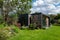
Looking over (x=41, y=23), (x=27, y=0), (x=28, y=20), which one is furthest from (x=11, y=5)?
(x=41, y=23)

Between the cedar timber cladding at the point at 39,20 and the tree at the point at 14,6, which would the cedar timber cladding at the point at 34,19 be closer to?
the cedar timber cladding at the point at 39,20

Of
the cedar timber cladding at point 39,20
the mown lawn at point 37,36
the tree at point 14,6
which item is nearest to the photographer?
the mown lawn at point 37,36

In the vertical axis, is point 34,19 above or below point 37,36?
above

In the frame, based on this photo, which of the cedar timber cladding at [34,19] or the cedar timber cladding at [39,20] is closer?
the cedar timber cladding at [39,20]

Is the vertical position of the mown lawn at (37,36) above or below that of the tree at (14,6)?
below

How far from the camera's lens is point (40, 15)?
3086 centimetres

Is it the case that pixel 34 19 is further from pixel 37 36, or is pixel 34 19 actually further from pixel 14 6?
pixel 37 36

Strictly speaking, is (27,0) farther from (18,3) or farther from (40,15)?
(40,15)

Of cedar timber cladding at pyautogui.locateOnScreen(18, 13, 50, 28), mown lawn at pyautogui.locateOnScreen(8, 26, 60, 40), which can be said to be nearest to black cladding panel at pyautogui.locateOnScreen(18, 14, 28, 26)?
cedar timber cladding at pyautogui.locateOnScreen(18, 13, 50, 28)

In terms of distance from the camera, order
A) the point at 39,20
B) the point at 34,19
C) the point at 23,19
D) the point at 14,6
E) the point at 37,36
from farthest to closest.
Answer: the point at 14,6, the point at 23,19, the point at 34,19, the point at 39,20, the point at 37,36

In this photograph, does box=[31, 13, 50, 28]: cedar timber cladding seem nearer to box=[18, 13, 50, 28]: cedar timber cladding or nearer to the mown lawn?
box=[18, 13, 50, 28]: cedar timber cladding

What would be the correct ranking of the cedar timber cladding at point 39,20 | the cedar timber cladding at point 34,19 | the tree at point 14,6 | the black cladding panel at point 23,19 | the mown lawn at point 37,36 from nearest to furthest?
the mown lawn at point 37,36, the cedar timber cladding at point 39,20, the cedar timber cladding at point 34,19, the black cladding panel at point 23,19, the tree at point 14,6

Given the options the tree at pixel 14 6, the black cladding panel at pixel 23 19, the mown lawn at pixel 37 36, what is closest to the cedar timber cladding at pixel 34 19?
the black cladding panel at pixel 23 19

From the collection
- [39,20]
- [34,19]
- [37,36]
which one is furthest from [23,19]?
[37,36]
